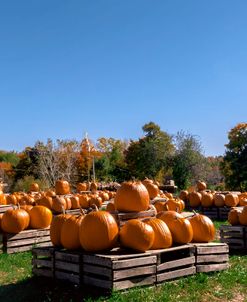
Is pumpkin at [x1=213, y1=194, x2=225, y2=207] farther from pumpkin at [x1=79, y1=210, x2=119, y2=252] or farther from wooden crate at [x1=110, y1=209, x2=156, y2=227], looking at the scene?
pumpkin at [x1=79, y1=210, x2=119, y2=252]

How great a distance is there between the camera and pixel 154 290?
5848mm

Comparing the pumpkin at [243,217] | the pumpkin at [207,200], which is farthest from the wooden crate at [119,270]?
the pumpkin at [207,200]

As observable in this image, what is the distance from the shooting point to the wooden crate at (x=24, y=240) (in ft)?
30.1

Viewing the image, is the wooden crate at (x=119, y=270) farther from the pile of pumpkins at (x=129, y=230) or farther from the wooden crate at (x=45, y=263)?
the wooden crate at (x=45, y=263)

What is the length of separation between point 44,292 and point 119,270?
117 cm

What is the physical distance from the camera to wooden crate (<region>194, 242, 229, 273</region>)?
6.70 metres

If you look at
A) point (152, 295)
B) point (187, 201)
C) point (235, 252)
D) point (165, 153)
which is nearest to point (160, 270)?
point (152, 295)

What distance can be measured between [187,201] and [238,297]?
11.1m

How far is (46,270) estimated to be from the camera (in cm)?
655

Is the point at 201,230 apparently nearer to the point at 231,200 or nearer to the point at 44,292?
the point at 44,292

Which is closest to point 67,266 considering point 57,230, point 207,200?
point 57,230

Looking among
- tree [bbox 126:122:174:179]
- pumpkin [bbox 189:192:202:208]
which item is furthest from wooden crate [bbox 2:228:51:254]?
tree [bbox 126:122:174:179]

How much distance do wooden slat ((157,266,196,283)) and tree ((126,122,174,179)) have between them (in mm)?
25709

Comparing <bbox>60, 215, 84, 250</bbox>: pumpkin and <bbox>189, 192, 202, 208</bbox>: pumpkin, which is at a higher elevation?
<bbox>189, 192, 202, 208</bbox>: pumpkin
